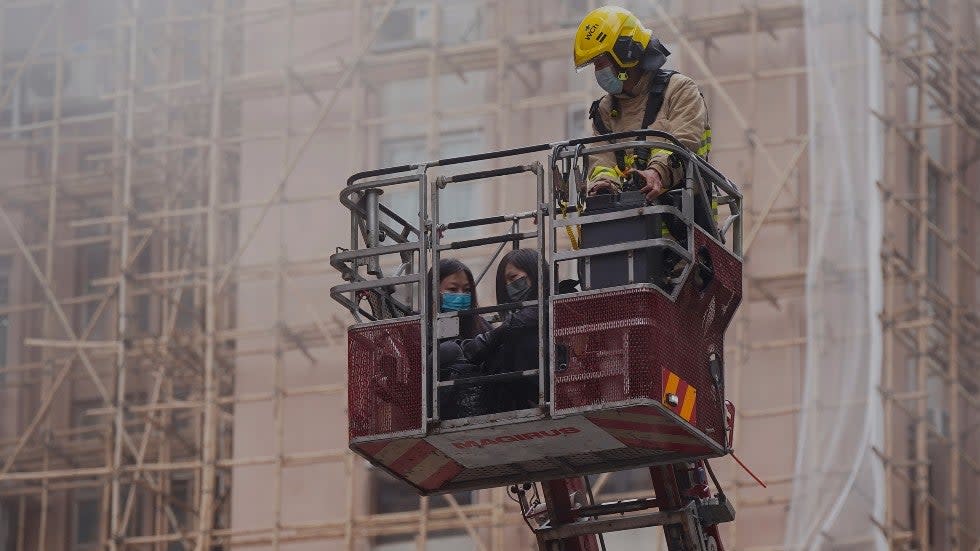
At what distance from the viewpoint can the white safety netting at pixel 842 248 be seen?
22031mm

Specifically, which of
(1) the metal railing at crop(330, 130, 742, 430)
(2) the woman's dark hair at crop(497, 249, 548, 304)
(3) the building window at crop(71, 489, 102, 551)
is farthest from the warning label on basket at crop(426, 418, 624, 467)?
(3) the building window at crop(71, 489, 102, 551)

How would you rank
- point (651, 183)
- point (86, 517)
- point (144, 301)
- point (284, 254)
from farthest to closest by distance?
1. point (144, 301)
2. point (86, 517)
3. point (284, 254)
4. point (651, 183)

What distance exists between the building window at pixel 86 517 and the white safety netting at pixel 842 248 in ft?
34.5

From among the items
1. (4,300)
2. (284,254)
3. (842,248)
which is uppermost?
(4,300)

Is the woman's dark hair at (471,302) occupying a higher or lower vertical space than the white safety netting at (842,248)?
lower

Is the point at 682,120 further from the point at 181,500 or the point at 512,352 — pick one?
the point at 181,500

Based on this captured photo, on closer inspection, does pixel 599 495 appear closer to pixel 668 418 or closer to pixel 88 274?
pixel 88 274

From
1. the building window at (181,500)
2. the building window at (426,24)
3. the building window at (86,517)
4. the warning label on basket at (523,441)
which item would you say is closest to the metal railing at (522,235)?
the warning label on basket at (523,441)

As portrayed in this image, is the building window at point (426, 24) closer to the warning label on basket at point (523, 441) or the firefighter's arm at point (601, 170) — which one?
the firefighter's arm at point (601, 170)

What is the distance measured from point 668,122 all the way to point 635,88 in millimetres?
349

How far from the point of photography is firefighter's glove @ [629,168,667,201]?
11844mm

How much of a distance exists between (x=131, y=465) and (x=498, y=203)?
510 cm

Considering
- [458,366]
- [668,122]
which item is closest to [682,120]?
[668,122]

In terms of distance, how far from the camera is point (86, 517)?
2944 cm
